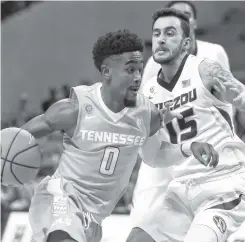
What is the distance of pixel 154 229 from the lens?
7.98 feet

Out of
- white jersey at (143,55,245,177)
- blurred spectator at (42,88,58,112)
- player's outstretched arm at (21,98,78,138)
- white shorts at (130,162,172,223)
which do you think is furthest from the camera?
blurred spectator at (42,88,58,112)

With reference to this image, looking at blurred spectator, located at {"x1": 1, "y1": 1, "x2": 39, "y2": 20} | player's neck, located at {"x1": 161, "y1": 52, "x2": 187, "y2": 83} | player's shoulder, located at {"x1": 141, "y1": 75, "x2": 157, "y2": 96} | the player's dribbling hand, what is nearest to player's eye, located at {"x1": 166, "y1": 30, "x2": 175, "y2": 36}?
player's neck, located at {"x1": 161, "y1": 52, "x2": 187, "y2": 83}

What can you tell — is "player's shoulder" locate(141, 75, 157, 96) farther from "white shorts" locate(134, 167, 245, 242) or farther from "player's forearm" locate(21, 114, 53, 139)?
"player's forearm" locate(21, 114, 53, 139)

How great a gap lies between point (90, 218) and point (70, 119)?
0.39m

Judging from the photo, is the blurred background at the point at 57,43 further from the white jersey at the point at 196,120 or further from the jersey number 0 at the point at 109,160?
the jersey number 0 at the point at 109,160

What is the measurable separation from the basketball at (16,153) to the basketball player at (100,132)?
4 centimetres

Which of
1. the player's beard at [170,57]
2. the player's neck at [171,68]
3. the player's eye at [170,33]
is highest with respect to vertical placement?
the player's eye at [170,33]

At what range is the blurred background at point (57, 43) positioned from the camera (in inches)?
169

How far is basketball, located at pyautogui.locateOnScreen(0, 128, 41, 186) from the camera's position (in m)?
2.27

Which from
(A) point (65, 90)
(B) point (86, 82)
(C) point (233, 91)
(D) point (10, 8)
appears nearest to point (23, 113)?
(A) point (65, 90)

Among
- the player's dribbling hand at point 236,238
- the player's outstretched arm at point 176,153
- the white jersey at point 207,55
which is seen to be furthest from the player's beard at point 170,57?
the player's dribbling hand at point 236,238

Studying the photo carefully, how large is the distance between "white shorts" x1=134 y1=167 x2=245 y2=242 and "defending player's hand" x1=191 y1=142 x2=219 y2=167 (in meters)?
0.11

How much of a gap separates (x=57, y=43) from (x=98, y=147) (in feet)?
8.33

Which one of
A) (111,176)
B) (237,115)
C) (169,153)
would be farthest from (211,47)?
(111,176)
